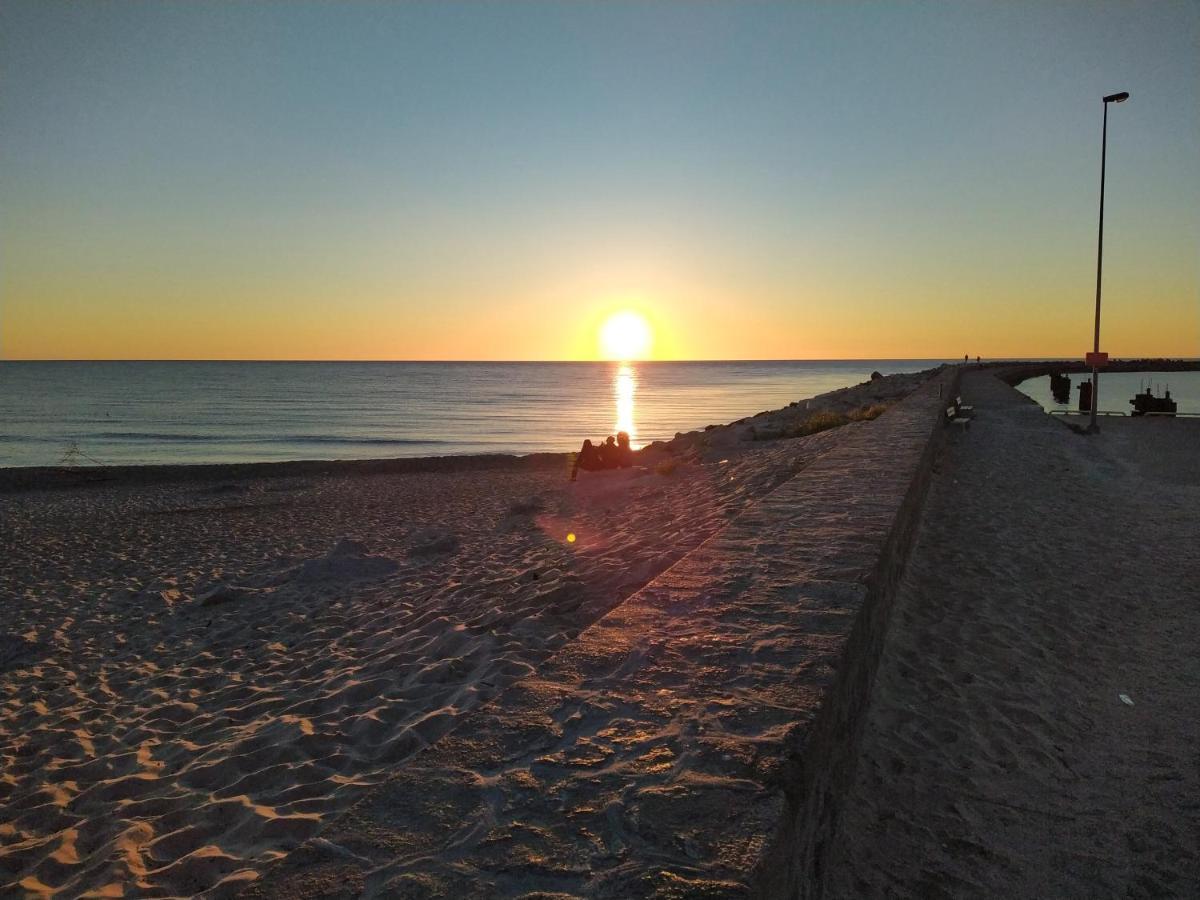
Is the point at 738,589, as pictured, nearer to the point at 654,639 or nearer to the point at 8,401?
the point at 654,639

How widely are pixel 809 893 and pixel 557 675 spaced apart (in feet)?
3.76

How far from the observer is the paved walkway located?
2617 millimetres

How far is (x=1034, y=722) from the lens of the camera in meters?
3.65

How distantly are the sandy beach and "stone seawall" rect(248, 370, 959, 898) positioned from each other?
1116 mm

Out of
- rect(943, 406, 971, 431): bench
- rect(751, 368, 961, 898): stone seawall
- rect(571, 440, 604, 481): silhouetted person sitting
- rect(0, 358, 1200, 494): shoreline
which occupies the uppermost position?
rect(943, 406, 971, 431): bench

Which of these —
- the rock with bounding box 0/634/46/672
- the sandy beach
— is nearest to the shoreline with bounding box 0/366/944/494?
the sandy beach

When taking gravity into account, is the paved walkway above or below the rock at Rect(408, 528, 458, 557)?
above

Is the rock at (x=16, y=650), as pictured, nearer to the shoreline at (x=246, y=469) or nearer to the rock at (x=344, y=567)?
the rock at (x=344, y=567)

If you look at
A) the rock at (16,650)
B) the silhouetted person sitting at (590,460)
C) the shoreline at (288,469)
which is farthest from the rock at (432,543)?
the shoreline at (288,469)

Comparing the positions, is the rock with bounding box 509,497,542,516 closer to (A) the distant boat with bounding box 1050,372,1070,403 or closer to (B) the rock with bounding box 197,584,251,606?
(B) the rock with bounding box 197,584,251,606

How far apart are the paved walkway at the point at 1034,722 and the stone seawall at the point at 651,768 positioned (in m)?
0.27

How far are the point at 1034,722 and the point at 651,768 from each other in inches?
97.3

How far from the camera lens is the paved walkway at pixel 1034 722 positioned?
2617 mm

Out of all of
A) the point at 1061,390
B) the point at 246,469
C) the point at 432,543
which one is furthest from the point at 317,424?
the point at 1061,390
